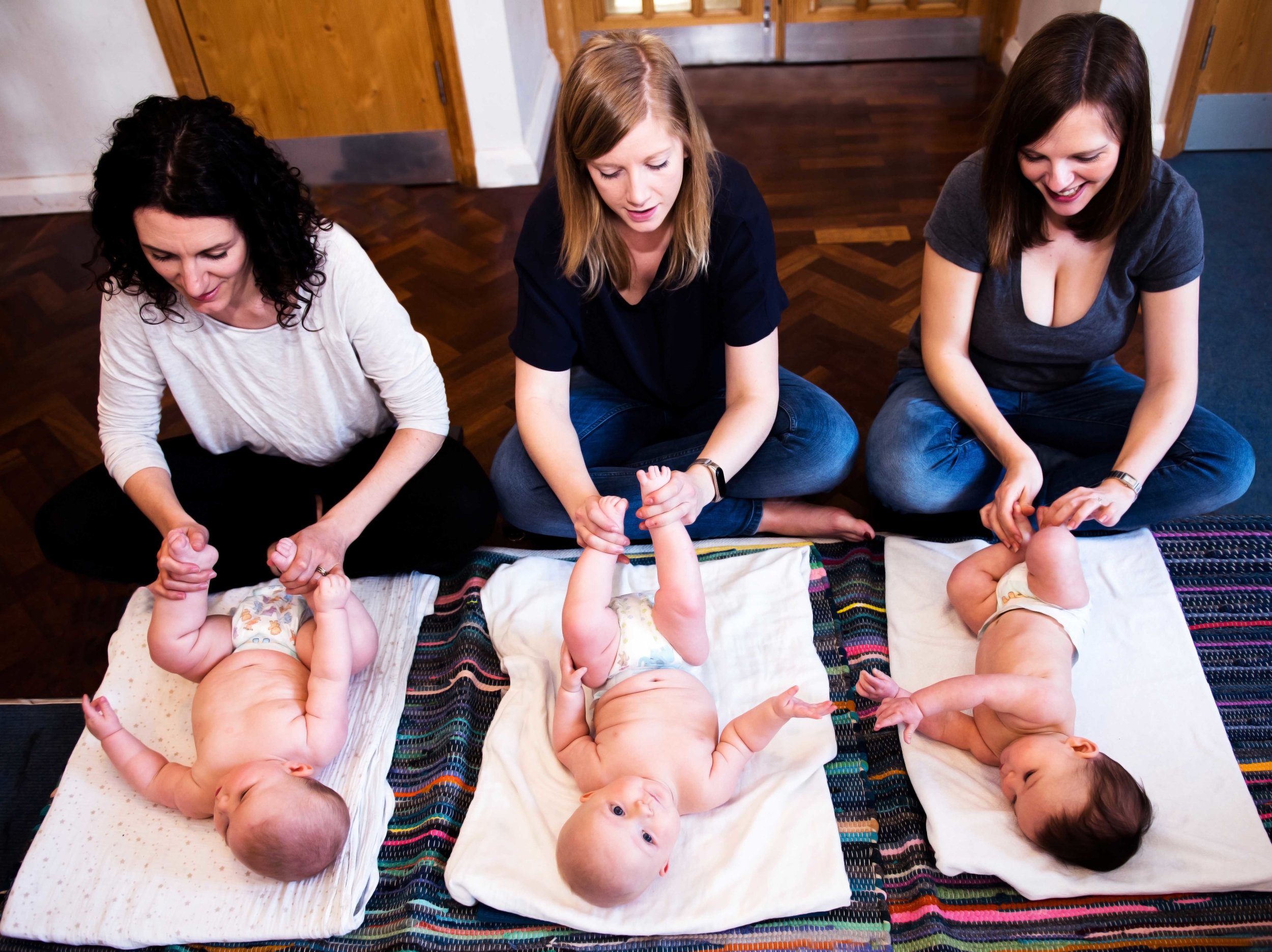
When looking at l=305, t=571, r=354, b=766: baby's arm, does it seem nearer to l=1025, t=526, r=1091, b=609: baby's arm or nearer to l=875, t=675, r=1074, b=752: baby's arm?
l=875, t=675, r=1074, b=752: baby's arm

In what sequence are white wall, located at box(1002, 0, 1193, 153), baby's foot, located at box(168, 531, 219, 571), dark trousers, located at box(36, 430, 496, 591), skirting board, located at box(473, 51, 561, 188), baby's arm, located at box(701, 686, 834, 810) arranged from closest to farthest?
baby's arm, located at box(701, 686, 834, 810) → baby's foot, located at box(168, 531, 219, 571) → dark trousers, located at box(36, 430, 496, 591) → white wall, located at box(1002, 0, 1193, 153) → skirting board, located at box(473, 51, 561, 188)

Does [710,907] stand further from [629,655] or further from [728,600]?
[728,600]

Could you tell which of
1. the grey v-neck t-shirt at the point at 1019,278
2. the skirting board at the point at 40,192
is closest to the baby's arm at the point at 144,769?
the grey v-neck t-shirt at the point at 1019,278

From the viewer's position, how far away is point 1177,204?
1.41m

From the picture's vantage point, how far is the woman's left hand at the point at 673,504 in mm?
1328

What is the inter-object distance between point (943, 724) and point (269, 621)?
42.1 inches

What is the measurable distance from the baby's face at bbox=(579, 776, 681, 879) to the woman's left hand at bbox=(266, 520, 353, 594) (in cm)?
55

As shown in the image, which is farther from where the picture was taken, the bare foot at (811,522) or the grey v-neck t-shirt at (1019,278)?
the bare foot at (811,522)

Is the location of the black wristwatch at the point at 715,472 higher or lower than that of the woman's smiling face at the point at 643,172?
lower

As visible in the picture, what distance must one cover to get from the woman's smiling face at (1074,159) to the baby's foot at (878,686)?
0.73 metres

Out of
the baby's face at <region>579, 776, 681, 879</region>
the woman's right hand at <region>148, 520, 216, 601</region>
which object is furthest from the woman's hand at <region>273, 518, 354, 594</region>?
the baby's face at <region>579, 776, 681, 879</region>

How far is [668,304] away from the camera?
1559 mm

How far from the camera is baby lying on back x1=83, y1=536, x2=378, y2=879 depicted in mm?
1257

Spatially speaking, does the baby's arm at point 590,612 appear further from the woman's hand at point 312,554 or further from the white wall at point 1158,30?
the white wall at point 1158,30
